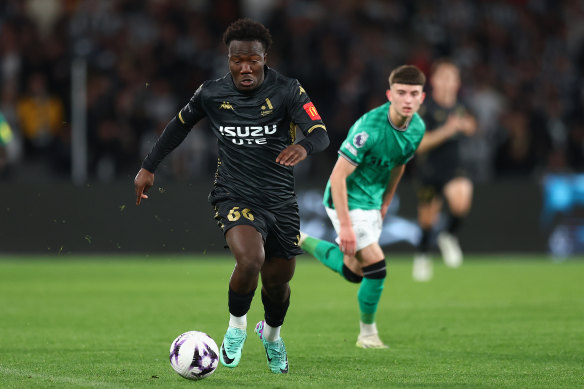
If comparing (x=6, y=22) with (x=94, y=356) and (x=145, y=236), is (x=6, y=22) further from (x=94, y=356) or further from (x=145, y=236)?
(x=94, y=356)

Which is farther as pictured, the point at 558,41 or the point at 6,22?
the point at 558,41

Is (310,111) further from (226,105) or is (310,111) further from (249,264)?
(249,264)

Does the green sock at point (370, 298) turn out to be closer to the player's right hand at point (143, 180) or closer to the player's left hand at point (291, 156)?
the player's right hand at point (143, 180)

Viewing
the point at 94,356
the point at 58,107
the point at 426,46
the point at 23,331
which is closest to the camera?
the point at 94,356

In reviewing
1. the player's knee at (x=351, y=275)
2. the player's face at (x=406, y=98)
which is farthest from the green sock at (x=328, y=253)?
the player's face at (x=406, y=98)

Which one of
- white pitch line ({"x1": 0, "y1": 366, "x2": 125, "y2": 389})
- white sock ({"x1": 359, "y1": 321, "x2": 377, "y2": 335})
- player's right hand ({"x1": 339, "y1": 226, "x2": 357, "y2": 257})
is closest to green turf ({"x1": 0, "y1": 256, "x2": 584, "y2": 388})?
white pitch line ({"x1": 0, "y1": 366, "x2": 125, "y2": 389})

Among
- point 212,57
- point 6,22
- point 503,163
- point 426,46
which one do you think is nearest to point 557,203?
point 503,163

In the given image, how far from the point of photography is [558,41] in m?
20.7

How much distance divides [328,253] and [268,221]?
194 cm

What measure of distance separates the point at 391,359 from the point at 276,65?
11.8 metres

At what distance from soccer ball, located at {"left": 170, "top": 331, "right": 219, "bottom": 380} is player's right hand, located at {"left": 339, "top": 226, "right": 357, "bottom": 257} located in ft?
5.23

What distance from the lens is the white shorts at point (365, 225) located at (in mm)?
7656

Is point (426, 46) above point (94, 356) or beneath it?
above

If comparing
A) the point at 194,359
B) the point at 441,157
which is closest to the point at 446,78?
the point at 441,157
